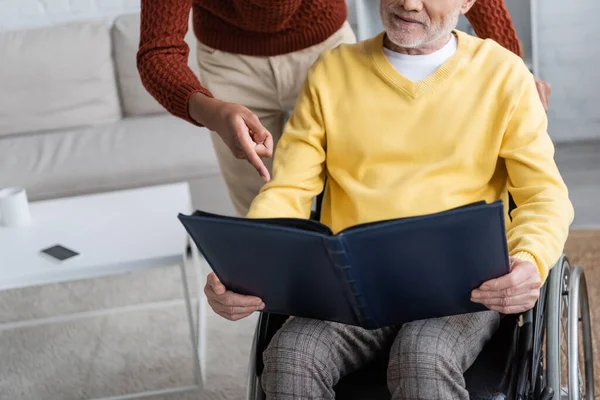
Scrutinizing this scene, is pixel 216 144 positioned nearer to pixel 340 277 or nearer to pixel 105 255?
pixel 105 255

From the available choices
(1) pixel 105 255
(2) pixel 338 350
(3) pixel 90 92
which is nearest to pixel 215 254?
(2) pixel 338 350

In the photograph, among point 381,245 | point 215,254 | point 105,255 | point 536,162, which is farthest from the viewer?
point 105,255

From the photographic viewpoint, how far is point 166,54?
1.65 m

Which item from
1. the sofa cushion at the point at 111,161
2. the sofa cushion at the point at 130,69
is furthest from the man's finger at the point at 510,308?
the sofa cushion at the point at 130,69

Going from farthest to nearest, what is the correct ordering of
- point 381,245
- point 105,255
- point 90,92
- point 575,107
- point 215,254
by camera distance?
point 575,107 < point 90,92 < point 105,255 < point 215,254 < point 381,245

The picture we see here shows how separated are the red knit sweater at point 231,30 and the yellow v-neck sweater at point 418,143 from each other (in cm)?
17

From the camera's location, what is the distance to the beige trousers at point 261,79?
176 cm

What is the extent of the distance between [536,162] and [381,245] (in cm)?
41

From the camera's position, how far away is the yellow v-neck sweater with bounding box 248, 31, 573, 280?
146 cm

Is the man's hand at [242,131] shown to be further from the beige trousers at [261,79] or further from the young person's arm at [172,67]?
the beige trousers at [261,79]

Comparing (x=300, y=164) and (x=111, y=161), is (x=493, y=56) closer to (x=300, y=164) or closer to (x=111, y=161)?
(x=300, y=164)

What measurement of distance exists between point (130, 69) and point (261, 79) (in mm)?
1809

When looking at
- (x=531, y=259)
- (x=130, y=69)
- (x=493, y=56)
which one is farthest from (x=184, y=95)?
(x=130, y=69)

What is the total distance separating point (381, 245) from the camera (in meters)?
1.15
